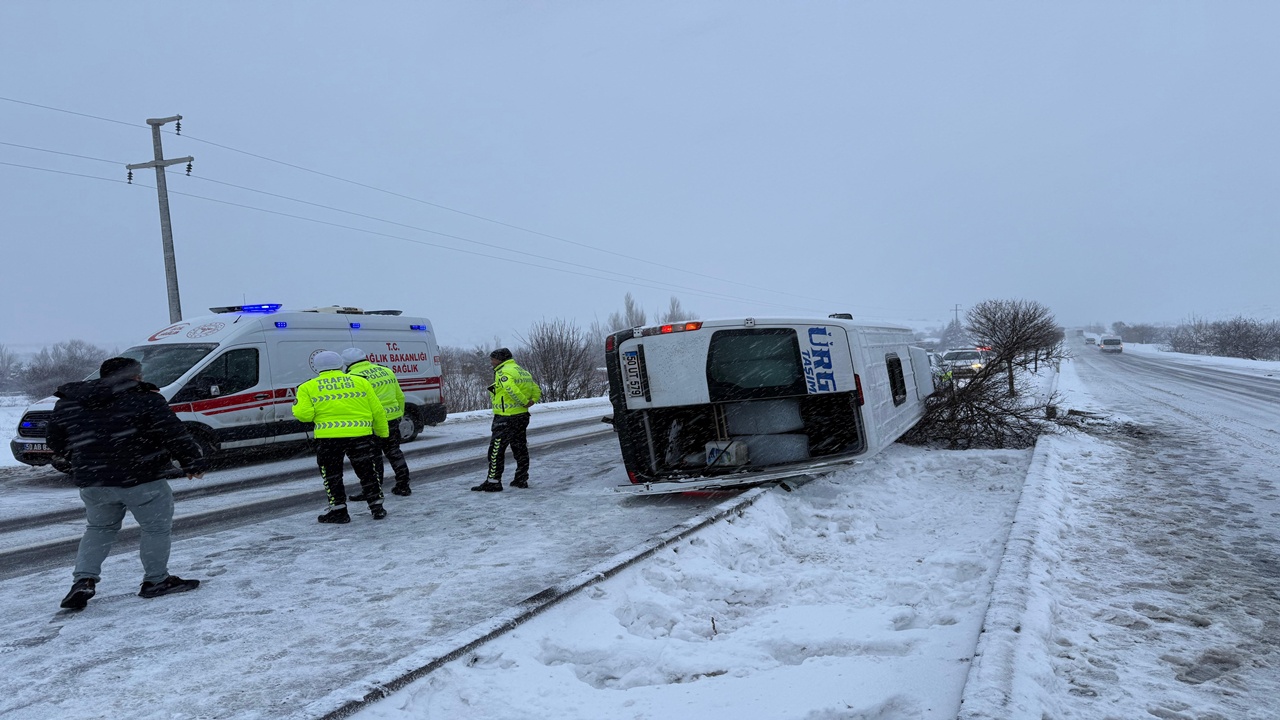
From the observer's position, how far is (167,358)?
1208 centimetres

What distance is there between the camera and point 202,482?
11.0 meters

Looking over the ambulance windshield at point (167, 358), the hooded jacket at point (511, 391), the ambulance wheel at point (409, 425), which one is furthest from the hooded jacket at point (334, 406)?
the ambulance wheel at point (409, 425)

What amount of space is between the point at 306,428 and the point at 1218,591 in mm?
12623

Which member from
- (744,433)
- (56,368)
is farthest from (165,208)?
(56,368)

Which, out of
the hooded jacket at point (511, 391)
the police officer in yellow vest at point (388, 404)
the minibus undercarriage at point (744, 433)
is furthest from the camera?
the hooded jacket at point (511, 391)

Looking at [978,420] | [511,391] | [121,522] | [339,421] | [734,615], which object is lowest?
[734,615]

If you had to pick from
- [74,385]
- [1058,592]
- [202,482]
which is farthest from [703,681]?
[202,482]

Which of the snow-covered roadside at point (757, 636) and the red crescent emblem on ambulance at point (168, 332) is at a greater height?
the red crescent emblem on ambulance at point (168, 332)

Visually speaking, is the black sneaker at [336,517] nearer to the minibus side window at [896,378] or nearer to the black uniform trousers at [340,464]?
the black uniform trousers at [340,464]

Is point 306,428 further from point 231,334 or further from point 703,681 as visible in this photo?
point 703,681

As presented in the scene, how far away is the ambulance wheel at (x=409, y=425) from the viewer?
→ 1520cm

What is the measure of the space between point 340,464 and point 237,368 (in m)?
5.57

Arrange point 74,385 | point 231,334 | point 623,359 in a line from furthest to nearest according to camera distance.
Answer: point 231,334 → point 623,359 → point 74,385

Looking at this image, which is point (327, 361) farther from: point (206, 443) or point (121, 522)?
point (206, 443)
